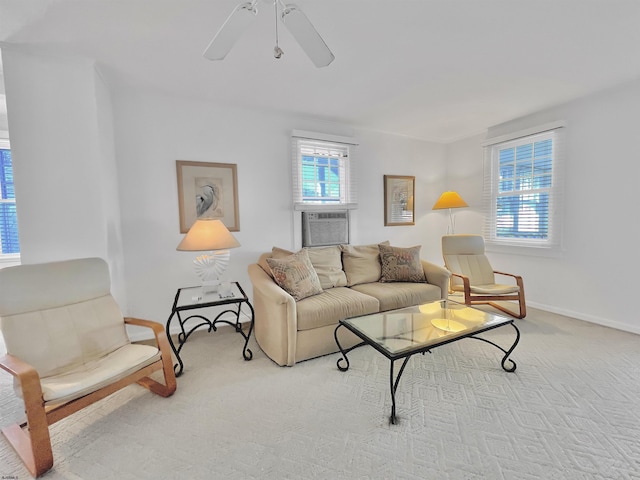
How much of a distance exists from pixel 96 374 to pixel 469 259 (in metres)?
3.93

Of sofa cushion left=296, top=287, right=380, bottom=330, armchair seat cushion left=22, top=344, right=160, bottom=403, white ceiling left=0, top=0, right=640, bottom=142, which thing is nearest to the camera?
armchair seat cushion left=22, top=344, right=160, bottom=403

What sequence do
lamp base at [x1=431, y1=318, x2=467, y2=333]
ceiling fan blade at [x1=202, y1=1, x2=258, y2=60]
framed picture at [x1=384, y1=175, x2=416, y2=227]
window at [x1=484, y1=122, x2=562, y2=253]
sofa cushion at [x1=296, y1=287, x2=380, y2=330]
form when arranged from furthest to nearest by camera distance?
framed picture at [x1=384, y1=175, x2=416, y2=227] → window at [x1=484, y1=122, x2=562, y2=253] → sofa cushion at [x1=296, y1=287, x2=380, y2=330] → lamp base at [x1=431, y1=318, x2=467, y2=333] → ceiling fan blade at [x1=202, y1=1, x2=258, y2=60]

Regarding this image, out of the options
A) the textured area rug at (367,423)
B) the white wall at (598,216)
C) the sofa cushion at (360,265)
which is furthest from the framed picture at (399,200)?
the textured area rug at (367,423)

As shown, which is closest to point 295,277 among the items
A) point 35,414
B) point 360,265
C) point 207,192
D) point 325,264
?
point 325,264

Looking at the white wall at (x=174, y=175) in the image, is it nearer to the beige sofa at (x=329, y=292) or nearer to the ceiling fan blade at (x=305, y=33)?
the beige sofa at (x=329, y=292)

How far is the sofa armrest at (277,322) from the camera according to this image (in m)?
2.30

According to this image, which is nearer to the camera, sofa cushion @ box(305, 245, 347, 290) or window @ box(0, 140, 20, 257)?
sofa cushion @ box(305, 245, 347, 290)

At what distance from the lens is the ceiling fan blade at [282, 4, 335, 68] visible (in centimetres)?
130

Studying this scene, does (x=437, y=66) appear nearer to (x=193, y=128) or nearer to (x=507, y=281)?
(x=193, y=128)

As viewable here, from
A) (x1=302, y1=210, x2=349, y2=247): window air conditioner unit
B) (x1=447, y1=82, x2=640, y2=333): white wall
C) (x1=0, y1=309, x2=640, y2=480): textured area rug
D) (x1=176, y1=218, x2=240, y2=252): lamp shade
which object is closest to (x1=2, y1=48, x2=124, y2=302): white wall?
(x1=176, y1=218, x2=240, y2=252): lamp shade

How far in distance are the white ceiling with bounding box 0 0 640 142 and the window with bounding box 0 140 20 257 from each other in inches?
89.7

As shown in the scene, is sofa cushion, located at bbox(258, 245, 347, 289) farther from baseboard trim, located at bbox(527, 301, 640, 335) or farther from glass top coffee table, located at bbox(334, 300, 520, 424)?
baseboard trim, located at bbox(527, 301, 640, 335)

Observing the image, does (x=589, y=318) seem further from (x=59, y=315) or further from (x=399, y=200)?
(x=59, y=315)

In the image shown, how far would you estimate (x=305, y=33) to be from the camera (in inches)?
55.6
